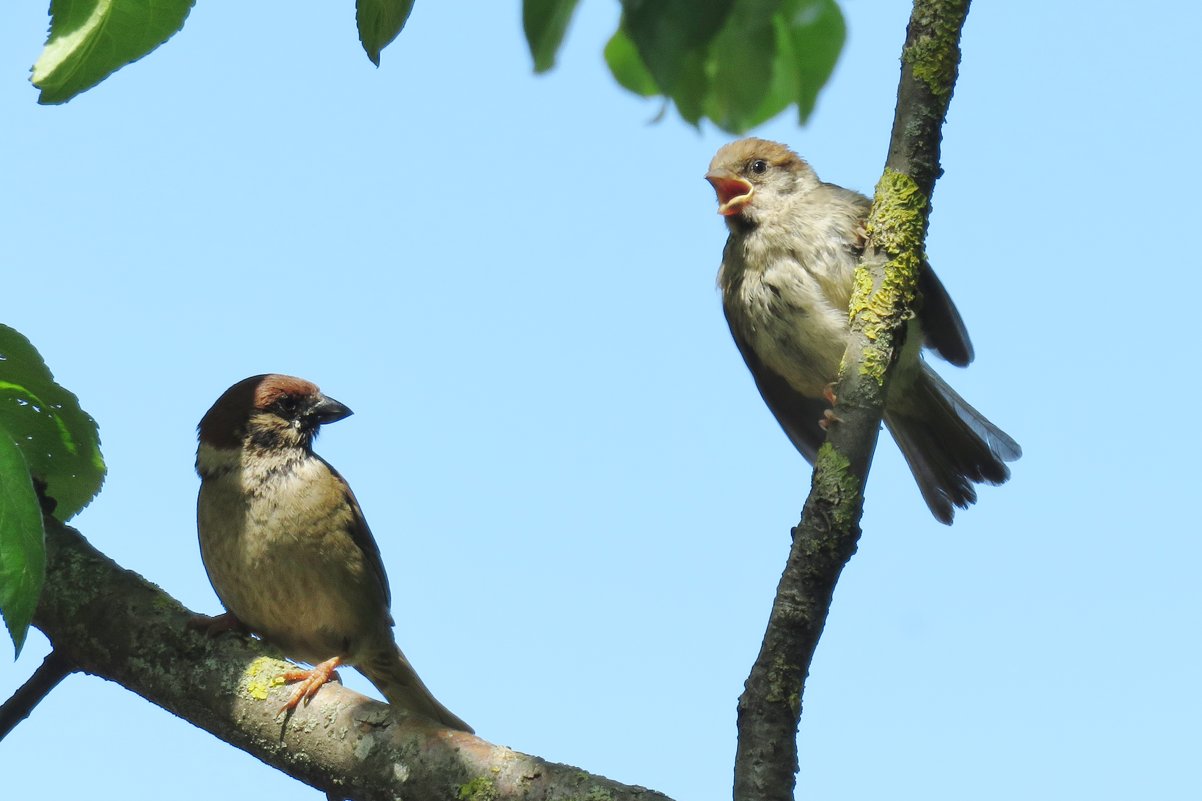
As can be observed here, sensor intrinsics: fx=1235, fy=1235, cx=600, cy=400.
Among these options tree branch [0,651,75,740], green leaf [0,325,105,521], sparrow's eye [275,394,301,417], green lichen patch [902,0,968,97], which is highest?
sparrow's eye [275,394,301,417]

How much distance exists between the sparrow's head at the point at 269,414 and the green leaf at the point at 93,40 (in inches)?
143

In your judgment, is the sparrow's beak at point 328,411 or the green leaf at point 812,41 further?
the sparrow's beak at point 328,411

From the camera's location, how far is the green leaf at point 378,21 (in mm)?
1531

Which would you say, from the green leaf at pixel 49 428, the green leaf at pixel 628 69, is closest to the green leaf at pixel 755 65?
the green leaf at pixel 628 69

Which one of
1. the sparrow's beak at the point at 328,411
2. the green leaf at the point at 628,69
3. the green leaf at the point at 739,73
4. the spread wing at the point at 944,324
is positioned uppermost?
the spread wing at the point at 944,324

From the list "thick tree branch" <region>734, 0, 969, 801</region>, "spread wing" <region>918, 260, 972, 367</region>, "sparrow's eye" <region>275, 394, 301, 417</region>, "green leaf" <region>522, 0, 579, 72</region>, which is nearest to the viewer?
"green leaf" <region>522, 0, 579, 72</region>

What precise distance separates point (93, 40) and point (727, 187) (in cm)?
430

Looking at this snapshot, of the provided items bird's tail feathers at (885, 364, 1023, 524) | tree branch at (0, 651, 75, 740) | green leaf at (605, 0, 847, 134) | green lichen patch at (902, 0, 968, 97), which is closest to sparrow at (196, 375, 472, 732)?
tree branch at (0, 651, 75, 740)

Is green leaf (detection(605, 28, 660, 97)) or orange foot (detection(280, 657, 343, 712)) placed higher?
green leaf (detection(605, 28, 660, 97))

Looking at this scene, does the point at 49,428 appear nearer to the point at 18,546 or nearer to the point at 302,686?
the point at 302,686

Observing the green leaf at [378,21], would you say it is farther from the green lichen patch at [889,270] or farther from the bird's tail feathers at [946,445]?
the bird's tail feathers at [946,445]

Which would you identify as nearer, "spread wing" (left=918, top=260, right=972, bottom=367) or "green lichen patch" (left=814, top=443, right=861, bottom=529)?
"green lichen patch" (left=814, top=443, right=861, bottom=529)

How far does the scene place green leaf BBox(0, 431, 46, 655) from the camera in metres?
1.40

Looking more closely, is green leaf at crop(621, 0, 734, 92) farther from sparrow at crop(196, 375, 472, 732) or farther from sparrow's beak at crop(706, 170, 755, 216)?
→ sparrow's beak at crop(706, 170, 755, 216)
